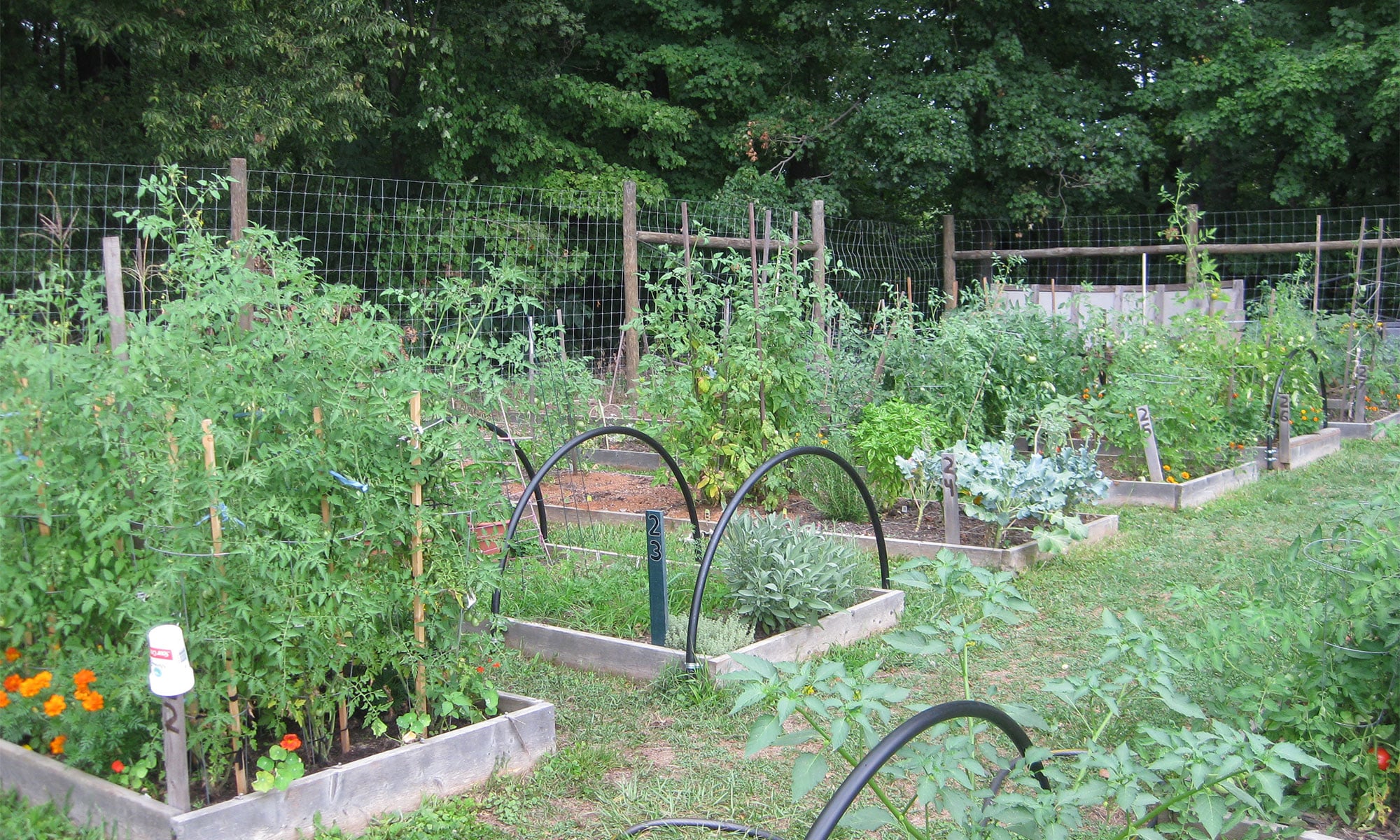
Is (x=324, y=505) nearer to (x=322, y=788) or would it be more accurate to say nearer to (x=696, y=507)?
(x=322, y=788)

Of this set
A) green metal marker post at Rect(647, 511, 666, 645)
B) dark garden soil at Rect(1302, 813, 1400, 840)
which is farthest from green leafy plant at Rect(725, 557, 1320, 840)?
green metal marker post at Rect(647, 511, 666, 645)

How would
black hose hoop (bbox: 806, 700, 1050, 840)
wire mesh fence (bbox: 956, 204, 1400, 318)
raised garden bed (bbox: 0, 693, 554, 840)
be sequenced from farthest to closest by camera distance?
wire mesh fence (bbox: 956, 204, 1400, 318) → raised garden bed (bbox: 0, 693, 554, 840) → black hose hoop (bbox: 806, 700, 1050, 840)

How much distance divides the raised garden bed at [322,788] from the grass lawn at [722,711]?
6cm

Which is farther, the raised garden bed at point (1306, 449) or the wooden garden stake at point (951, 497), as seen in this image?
the raised garden bed at point (1306, 449)

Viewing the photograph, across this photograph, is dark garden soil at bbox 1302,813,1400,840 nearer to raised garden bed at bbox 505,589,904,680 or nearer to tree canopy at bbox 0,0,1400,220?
raised garden bed at bbox 505,589,904,680

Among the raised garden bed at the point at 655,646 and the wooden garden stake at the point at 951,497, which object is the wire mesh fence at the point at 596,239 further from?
the raised garden bed at the point at 655,646

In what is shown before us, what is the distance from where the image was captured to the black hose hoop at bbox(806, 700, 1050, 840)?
1855 mm

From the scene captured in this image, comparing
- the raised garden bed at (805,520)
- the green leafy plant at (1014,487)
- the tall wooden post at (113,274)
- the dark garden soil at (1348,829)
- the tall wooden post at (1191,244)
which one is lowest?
the dark garden soil at (1348,829)

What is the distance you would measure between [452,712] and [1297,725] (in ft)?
8.48

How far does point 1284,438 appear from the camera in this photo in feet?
28.5

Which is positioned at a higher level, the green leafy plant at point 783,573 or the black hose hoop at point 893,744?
the black hose hoop at point 893,744

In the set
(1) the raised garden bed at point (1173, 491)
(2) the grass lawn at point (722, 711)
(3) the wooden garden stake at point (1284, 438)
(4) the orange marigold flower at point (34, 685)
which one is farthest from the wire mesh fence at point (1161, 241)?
(4) the orange marigold flower at point (34, 685)

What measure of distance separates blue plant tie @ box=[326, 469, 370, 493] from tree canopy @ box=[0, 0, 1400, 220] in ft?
42.0

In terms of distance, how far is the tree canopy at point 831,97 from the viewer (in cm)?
1526
